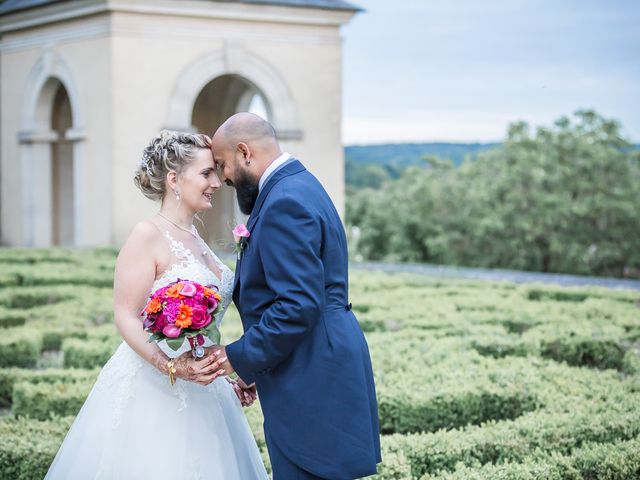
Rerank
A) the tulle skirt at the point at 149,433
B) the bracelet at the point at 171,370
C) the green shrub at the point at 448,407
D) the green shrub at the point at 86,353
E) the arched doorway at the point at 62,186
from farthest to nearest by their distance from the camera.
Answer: the arched doorway at the point at 62,186, the green shrub at the point at 86,353, the green shrub at the point at 448,407, the tulle skirt at the point at 149,433, the bracelet at the point at 171,370

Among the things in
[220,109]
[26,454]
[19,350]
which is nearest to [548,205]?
[220,109]

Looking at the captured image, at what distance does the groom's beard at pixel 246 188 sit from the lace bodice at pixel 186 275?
19.8 inches

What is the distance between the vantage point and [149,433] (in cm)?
383

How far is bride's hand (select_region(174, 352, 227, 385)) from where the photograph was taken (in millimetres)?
3531

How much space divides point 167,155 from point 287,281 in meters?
1.03

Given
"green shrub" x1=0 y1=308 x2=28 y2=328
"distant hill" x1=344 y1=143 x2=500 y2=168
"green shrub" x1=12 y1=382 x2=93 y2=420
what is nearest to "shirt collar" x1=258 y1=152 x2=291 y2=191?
"green shrub" x1=12 y1=382 x2=93 y2=420

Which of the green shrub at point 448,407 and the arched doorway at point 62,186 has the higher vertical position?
the arched doorway at point 62,186

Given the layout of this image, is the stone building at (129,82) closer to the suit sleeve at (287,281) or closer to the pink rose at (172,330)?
the pink rose at (172,330)

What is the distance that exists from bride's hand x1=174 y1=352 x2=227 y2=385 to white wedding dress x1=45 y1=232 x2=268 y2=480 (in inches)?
10.7

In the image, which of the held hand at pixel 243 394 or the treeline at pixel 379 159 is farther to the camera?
the treeline at pixel 379 159

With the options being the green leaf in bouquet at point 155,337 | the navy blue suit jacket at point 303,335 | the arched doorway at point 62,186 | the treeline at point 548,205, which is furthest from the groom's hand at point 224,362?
the treeline at point 548,205

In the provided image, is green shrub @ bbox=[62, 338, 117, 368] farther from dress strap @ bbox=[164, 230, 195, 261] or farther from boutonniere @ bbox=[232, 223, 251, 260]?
boutonniere @ bbox=[232, 223, 251, 260]

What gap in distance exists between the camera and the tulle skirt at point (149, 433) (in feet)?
12.4

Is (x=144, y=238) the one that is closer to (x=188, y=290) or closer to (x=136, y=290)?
(x=136, y=290)
